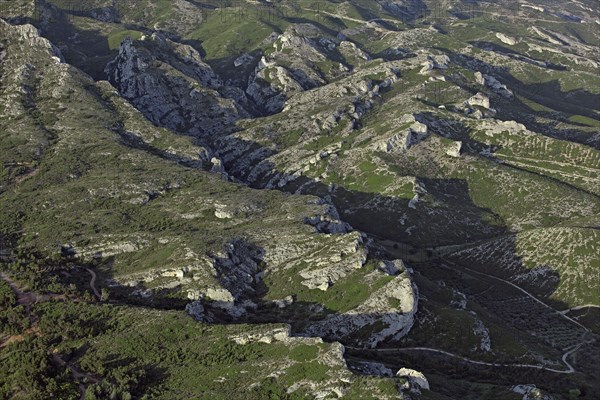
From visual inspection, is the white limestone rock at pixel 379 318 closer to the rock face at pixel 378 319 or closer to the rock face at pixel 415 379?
the rock face at pixel 378 319

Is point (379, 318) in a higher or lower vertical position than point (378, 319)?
higher

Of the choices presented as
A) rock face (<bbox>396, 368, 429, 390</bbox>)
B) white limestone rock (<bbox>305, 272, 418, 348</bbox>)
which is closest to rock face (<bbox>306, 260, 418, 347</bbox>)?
white limestone rock (<bbox>305, 272, 418, 348</bbox>)

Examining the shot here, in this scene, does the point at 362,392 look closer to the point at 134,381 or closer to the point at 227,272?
the point at 134,381

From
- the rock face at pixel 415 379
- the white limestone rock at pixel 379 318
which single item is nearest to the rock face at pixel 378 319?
the white limestone rock at pixel 379 318

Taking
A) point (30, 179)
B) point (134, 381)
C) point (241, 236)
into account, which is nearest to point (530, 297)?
point (241, 236)

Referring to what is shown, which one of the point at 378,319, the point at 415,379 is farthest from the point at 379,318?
the point at 415,379

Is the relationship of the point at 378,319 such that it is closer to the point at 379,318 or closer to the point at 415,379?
the point at 379,318

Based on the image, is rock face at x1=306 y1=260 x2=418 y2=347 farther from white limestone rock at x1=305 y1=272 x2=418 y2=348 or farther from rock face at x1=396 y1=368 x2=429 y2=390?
rock face at x1=396 y1=368 x2=429 y2=390

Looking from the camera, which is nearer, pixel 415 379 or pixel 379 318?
pixel 415 379
